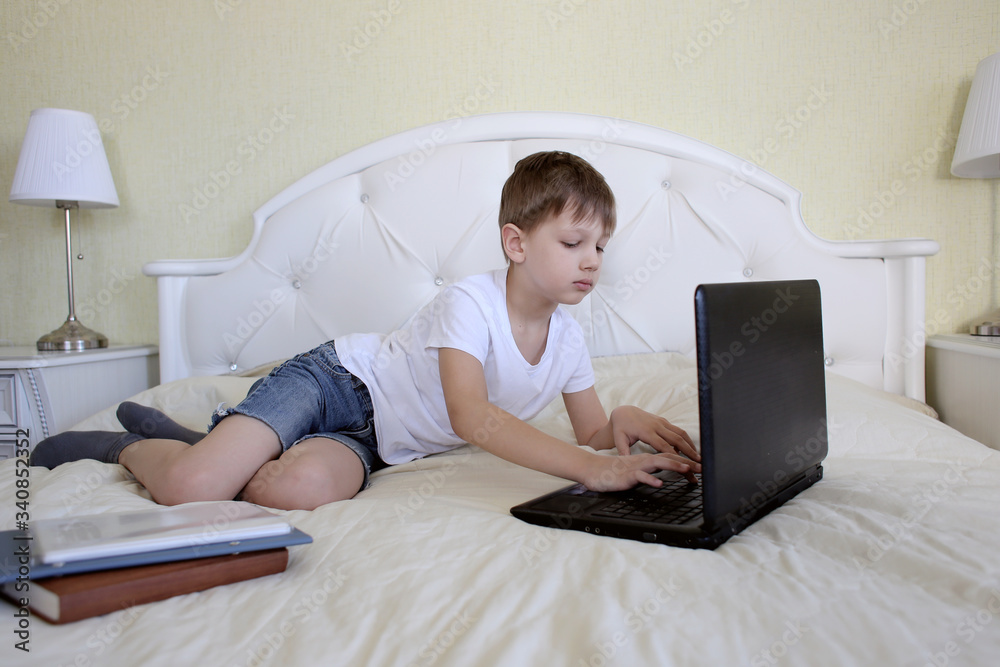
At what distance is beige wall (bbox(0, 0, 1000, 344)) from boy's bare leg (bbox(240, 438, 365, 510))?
1.12 meters

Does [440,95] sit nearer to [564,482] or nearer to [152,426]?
[152,426]

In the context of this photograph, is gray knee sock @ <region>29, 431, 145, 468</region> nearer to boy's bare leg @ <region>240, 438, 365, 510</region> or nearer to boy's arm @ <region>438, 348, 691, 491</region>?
boy's bare leg @ <region>240, 438, 365, 510</region>

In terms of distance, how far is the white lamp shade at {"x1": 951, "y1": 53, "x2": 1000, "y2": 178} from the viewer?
1.53 meters

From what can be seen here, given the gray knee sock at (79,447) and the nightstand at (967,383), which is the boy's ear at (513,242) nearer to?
the gray knee sock at (79,447)

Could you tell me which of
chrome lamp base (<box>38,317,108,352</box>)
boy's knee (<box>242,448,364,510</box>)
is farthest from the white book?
chrome lamp base (<box>38,317,108,352</box>)

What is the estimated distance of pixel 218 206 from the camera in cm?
198

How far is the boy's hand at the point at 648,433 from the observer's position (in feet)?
3.26

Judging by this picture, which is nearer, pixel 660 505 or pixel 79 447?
pixel 660 505

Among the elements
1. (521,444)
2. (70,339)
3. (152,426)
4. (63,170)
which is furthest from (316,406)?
(63,170)

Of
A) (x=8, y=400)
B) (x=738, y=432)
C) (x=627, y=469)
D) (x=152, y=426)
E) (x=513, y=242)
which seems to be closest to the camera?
(x=738, y=432)

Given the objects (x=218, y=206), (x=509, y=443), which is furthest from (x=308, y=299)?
(x=509, y=443)

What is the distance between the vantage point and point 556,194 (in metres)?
1.08

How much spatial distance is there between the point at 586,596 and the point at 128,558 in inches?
15.1

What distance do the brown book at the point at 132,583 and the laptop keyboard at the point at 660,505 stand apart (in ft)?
1.14
